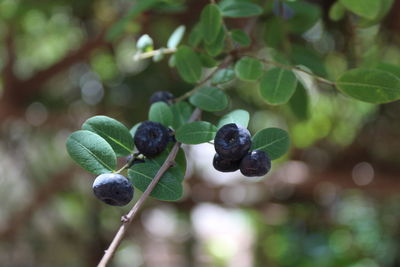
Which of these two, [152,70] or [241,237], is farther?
[241,237]

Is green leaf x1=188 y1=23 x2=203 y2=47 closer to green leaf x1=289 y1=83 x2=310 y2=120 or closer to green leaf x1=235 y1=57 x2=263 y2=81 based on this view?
green leaf x1=235 y1=57 x2=263 y2=81

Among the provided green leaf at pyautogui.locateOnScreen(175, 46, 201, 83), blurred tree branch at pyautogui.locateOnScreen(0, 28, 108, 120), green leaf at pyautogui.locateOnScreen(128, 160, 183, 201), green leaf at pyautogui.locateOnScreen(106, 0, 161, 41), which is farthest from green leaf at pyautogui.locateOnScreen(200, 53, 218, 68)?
blurred tree branch at pyautogui.locateOnScreen(0, 28, 108, 120)

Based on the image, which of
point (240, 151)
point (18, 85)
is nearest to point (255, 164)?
point (240, 151)

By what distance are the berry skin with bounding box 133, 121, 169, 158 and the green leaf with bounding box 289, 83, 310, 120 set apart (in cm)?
43

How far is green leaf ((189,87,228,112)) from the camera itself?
613 millimetres

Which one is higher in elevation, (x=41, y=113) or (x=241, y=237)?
(x=41, y=113)

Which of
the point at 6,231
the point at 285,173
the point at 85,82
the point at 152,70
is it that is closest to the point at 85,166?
the point at 152,70

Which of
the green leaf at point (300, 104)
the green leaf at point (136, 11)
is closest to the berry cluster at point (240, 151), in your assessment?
the green leaf at point (136, 11)

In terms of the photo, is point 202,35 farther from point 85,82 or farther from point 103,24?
point 85,82

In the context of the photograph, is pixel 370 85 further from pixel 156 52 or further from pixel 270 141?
pixel 156 52

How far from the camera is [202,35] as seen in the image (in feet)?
2.24

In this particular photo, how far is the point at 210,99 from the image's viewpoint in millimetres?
623

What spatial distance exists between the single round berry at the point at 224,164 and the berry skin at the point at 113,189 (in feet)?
0.30

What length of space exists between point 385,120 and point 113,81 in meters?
0.95
